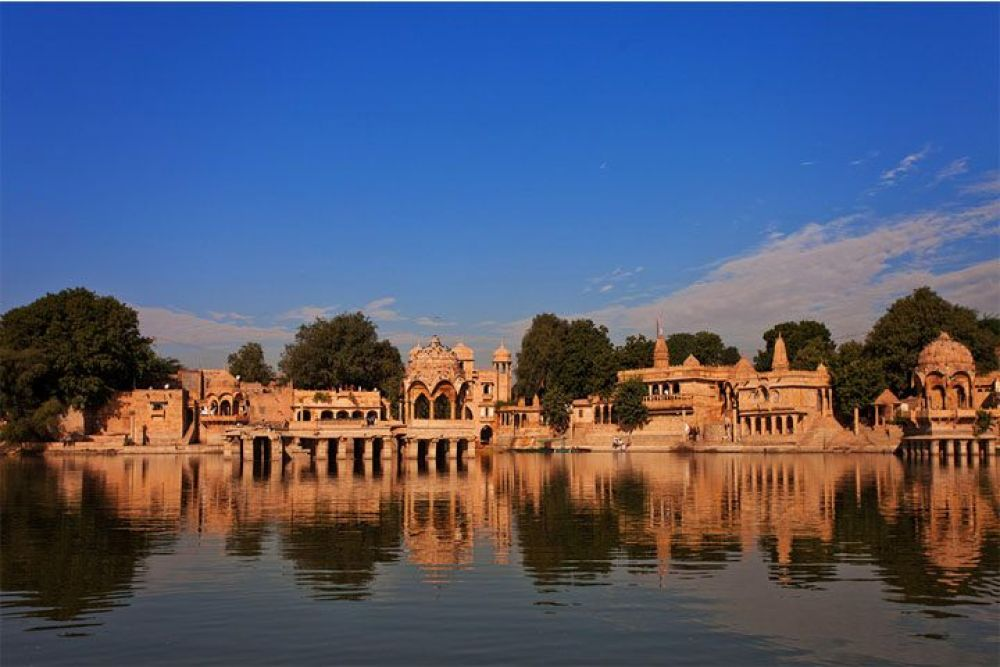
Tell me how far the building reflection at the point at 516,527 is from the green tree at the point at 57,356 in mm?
26906

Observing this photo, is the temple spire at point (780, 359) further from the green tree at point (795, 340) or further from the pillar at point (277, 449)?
the pillar at point (277, 449)

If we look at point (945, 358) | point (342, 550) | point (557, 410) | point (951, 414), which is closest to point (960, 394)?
point (945, 358)

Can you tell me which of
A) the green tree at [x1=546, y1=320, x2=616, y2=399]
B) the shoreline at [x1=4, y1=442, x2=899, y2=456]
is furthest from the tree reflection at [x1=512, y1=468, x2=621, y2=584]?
the green tree at [x1=546, y1=320, x2=616, y2=399]

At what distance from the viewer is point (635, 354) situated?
92.7 m

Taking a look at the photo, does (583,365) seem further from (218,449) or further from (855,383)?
(218,449)

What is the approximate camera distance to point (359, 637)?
1264cm

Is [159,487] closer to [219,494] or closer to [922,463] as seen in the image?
[219,494]

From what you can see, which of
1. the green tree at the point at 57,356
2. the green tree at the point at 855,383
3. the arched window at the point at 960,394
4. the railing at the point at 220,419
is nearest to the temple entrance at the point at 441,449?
the railing at the point at 220,419

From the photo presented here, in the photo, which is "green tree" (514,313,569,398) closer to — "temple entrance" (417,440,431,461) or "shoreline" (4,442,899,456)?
"shoreline" (4,442,899,456)

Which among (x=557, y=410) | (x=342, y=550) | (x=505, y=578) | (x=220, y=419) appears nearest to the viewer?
(x=505, y=578)

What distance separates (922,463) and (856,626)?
156 feet

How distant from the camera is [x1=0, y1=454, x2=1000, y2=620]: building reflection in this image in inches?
669

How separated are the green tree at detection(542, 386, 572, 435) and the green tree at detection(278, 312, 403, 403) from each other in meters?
14.6

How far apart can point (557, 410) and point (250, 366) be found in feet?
128
